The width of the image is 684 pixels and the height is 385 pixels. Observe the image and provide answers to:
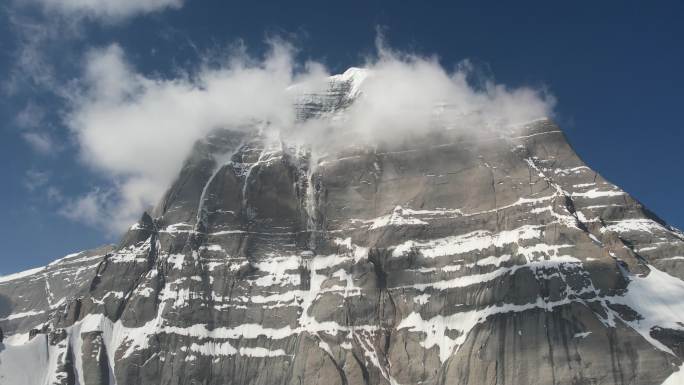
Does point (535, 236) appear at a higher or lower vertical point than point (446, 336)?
higher

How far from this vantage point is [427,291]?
19775 cm

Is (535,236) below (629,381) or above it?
above

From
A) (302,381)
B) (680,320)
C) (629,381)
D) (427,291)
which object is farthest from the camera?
(427,291)

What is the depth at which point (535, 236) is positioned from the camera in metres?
195

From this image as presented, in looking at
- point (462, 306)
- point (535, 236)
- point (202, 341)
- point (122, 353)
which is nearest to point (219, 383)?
point (202, 341)

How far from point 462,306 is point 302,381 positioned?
46426mm

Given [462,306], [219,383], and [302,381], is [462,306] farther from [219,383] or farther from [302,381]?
[219,383]

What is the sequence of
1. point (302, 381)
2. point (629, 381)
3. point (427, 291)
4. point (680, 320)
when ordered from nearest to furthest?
point (629, 381) < point (680, 320) < point (302, 381) < point (427, 291)

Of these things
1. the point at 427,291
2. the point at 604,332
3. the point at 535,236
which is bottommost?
the point at 604,332

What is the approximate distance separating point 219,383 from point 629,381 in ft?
336

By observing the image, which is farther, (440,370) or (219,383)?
(219,383)

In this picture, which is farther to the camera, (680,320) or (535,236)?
(535,236)

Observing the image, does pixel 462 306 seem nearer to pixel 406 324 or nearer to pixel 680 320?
pixel 406 324

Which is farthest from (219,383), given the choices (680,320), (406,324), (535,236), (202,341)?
(680,320)
